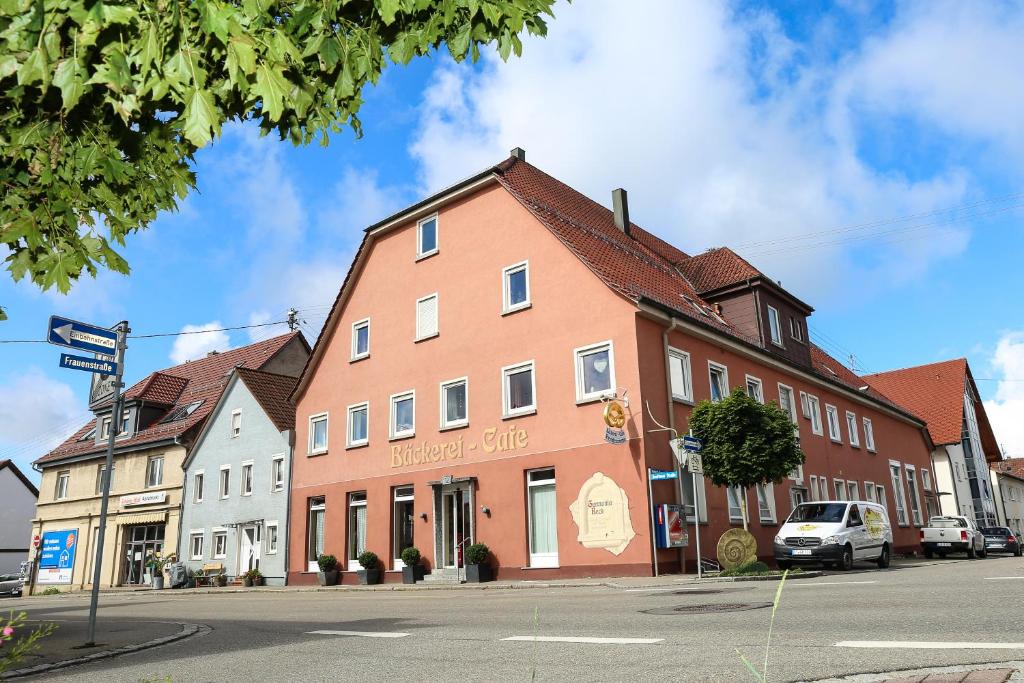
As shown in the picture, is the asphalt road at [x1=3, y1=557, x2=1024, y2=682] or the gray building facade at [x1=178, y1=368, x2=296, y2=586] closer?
the asphalt road at [x1=3, y1=557, x2=1024, y2=682]

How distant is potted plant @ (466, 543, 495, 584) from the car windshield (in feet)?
26.0

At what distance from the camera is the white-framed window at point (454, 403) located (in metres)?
23.8

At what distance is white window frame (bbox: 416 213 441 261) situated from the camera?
85.7ft

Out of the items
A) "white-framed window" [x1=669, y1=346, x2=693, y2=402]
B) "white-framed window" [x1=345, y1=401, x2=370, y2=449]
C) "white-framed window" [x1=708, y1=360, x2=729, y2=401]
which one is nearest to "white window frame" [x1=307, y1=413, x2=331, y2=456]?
"white-framed window" [x1=345, y1=401, x2=370, y2=449]

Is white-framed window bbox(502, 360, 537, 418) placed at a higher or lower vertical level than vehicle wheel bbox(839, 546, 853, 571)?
higher

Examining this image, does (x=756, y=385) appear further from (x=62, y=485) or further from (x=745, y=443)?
(x=62, y=485)

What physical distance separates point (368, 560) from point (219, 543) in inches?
446

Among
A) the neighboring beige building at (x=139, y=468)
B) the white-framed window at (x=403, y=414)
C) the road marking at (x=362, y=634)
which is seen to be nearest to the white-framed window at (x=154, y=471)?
the neighboring beige building at (x=139, y=468)

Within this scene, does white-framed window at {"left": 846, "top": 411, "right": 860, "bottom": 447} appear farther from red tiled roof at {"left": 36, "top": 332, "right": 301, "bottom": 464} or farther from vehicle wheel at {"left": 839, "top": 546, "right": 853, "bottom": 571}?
red tiled roof at {"left": 36, "top": 332, "right": 301, "bottom": 464}

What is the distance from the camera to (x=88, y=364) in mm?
9461

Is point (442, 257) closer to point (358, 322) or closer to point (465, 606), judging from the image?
point (358, 322)

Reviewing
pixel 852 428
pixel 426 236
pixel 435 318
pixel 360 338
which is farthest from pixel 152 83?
pixel 852 428

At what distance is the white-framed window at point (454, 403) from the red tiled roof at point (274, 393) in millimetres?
9170

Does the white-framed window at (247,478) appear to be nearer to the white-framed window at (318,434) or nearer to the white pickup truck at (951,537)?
the white-framed window at (318,434)
